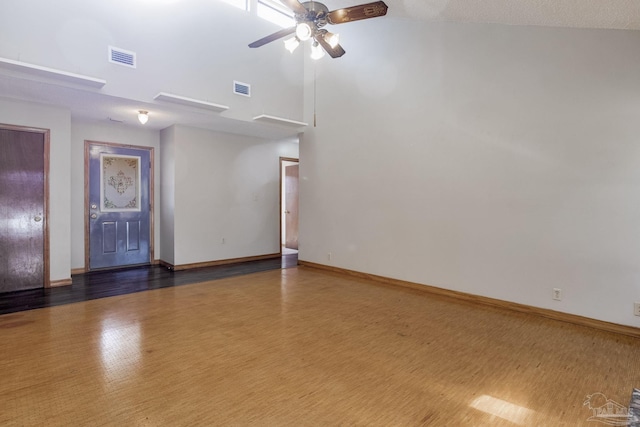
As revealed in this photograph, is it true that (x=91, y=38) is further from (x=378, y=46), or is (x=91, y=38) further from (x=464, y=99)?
(x=464, y=99)

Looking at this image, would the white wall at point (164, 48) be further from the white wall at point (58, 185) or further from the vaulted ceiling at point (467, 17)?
the white wall at point (58, 185)

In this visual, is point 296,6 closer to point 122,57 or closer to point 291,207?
point 122,57

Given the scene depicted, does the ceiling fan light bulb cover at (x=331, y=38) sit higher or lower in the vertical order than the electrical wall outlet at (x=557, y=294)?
higher

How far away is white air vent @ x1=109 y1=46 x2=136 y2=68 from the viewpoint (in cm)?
418

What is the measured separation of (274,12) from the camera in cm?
600

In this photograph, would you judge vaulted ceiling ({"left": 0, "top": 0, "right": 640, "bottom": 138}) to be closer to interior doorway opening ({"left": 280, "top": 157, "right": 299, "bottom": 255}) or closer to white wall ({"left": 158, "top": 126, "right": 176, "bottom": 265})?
white wall ({"left": 158, "top": 126, "right": 176, "bottom": 265})

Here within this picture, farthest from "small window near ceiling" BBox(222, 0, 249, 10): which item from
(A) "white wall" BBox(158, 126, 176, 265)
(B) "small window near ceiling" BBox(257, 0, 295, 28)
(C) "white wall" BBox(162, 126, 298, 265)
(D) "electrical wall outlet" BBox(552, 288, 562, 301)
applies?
(D) "electrical wall outlet" BBox(552, 288, 562, 301)

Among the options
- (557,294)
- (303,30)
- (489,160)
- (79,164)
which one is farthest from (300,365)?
(79,164)

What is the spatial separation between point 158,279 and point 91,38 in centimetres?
335

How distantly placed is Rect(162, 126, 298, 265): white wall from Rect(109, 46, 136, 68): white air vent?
1559 millimetres

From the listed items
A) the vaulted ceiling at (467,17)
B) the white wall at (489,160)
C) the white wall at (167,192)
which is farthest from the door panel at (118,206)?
the white wall at (489,160)

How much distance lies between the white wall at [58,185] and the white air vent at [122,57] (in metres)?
1.26

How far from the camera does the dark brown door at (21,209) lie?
4.44 metres

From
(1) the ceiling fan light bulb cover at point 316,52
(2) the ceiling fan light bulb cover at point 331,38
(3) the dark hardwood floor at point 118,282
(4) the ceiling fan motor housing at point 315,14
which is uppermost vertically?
(4) the ceiling fan motor housing at point 315,14
